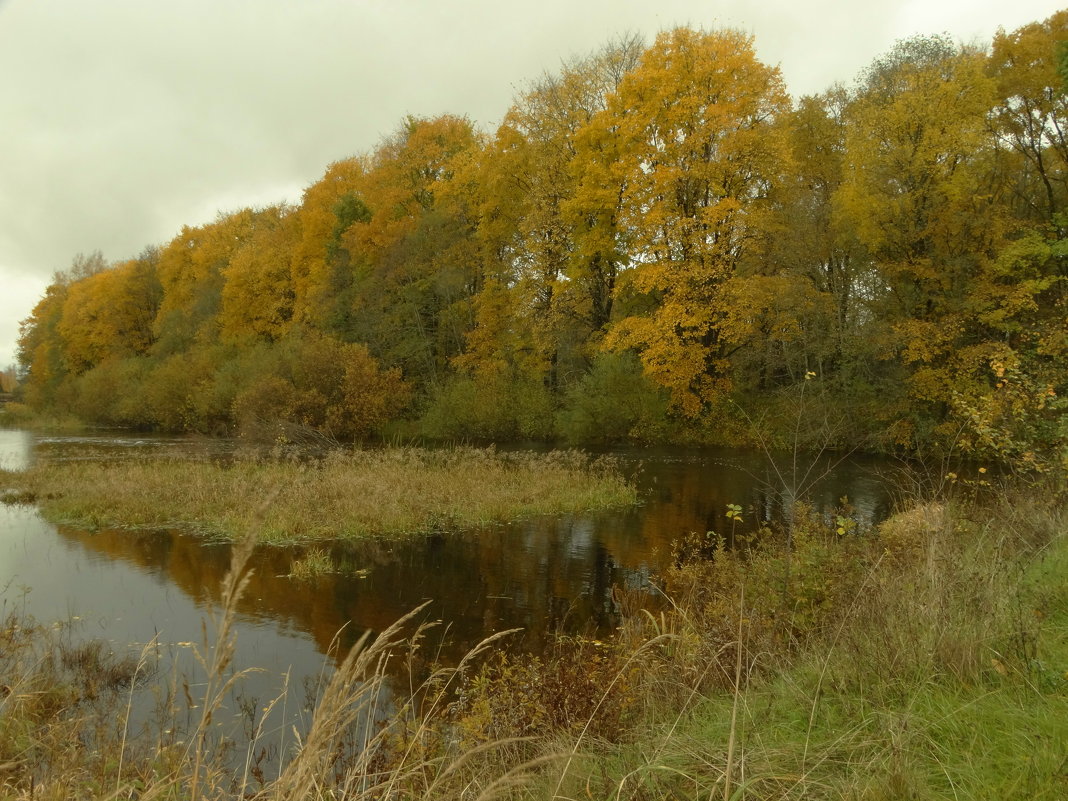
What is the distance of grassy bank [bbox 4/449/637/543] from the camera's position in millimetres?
12859

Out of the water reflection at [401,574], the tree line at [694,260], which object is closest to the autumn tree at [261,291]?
the tree line at [694,260]

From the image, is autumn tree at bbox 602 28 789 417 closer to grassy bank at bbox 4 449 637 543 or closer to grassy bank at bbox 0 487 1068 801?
grassy bank at bbox 4 449 637 543

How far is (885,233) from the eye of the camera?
2081 centimetres

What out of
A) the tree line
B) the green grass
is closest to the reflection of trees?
the green grass

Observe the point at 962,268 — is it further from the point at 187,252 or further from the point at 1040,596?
the point at 187,252

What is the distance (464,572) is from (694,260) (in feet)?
51.3

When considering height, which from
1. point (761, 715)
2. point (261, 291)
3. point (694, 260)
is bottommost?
point (761, 715)

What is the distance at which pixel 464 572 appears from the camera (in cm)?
1012

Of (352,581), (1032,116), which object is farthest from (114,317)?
(1032,116)

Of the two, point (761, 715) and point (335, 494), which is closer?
Result: point (761, 715)

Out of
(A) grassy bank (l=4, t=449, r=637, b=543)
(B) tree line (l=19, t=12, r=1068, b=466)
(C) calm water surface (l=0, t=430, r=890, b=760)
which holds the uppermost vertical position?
(B) tree line (l=19, t=12, r=1068, b=466)

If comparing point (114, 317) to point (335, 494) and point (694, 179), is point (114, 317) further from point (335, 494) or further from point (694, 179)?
point (335, 494)

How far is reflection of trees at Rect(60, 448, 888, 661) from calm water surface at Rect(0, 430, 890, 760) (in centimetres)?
3

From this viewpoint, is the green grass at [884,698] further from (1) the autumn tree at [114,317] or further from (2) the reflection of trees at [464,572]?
(1) the autumn tree at [114,317]
